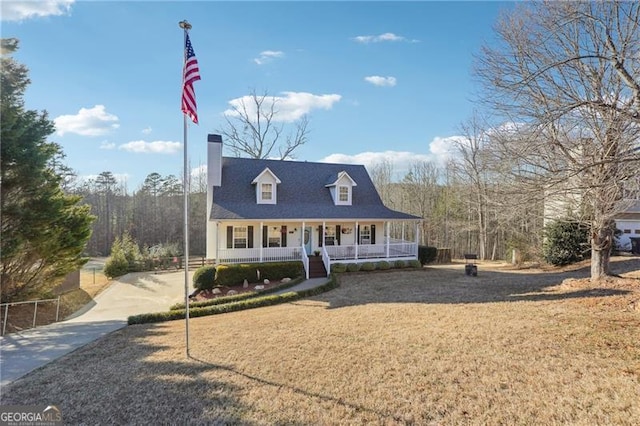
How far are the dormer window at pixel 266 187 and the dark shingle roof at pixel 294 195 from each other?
15.2 inches

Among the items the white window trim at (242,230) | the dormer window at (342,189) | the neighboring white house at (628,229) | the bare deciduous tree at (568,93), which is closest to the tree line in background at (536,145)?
the bare deciduous tree at (568,93)

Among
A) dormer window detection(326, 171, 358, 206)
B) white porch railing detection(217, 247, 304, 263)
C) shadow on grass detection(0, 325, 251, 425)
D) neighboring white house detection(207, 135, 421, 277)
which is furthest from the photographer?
dormer window detection(326, 171, 358, 206)

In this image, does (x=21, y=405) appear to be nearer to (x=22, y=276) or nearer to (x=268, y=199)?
(x=22, y=276)

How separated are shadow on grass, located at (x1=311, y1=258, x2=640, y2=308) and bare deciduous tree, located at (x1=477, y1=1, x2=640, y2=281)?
3.66 m

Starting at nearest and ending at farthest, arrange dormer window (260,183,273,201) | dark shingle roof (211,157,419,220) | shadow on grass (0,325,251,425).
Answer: shadow on grass (0,325,251,425), dark shingle roof (211,157,419,220), dormer window (260,183,273,201)

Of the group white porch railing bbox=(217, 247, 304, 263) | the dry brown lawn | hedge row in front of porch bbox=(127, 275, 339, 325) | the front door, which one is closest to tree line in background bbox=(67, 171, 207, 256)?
the front door

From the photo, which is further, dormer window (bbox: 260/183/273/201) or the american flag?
dormer window (bbox: 260/183/273/201)

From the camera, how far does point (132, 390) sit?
541 centimetres

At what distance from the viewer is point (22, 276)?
13914 mm

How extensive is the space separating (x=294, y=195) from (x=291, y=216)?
9.85ft

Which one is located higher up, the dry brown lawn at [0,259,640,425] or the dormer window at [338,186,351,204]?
the dormer window at [338,186,351,204]

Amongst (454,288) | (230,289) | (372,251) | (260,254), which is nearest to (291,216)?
(260,254)

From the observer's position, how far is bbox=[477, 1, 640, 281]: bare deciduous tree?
25.2 ft

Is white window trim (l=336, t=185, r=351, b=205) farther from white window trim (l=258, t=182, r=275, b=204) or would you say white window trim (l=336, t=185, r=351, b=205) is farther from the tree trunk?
the tree trunk
